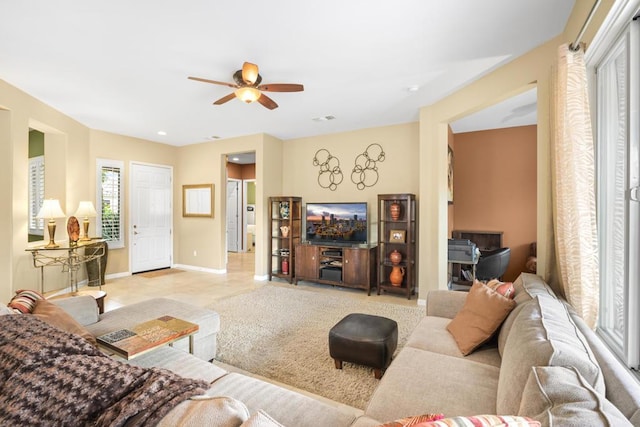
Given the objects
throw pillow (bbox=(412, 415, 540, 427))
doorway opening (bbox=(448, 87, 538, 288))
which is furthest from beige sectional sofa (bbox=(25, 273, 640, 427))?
doorway opening (bbox=(448, 87, 538, 288))

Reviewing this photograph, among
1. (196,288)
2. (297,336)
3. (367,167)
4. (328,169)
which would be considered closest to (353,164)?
(367,167)

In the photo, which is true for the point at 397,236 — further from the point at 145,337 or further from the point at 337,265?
the point at 145,337

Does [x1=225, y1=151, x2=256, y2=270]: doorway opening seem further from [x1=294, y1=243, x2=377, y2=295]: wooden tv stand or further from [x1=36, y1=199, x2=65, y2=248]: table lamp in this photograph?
[x1=36, y1=199, x2=65, y2=248]: table lamp

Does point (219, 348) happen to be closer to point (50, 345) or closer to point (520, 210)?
point (50, 345)

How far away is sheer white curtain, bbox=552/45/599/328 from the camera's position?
164cm

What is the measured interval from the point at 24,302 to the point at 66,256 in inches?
138

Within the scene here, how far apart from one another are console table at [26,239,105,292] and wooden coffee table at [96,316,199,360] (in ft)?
9.09

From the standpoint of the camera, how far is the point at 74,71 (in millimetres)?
3002

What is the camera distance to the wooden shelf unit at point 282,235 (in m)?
5.32

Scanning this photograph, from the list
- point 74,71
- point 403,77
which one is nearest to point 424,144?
point 403,77

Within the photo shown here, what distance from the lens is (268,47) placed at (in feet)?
8.26

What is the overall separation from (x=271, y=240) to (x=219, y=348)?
2927 mm

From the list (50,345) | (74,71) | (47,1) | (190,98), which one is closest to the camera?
(50,345)

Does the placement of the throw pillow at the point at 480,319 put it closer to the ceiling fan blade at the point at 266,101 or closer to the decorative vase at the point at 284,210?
the ceiling fan blade at the point at 266,101
